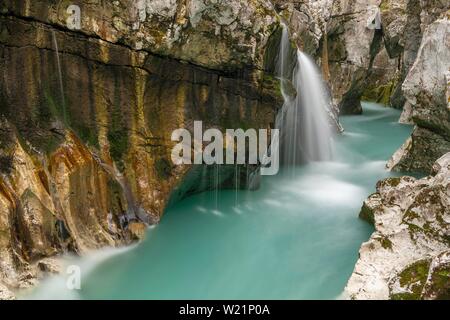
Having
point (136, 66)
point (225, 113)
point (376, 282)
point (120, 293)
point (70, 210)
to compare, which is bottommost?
point (120, 293)

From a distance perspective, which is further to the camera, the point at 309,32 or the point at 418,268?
the point at 309,32

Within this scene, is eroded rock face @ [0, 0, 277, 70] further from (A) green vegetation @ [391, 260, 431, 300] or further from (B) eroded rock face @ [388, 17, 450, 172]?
(A) green vegetation @ [391, 260, 431, 300]

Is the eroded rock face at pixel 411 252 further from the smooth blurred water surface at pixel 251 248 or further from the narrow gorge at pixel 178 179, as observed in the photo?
the smooth blurred water surface at pixel 251 248

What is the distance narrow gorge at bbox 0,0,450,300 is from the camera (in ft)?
31.7

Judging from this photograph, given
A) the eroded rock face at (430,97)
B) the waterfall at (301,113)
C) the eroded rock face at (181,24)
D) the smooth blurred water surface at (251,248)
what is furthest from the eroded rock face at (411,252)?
the eroded rock face at (181,24)

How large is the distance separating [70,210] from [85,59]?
12.4 feet

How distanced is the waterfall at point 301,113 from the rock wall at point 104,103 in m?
1.40

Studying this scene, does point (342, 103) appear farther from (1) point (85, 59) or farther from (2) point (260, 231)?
(1) point (85, 59)

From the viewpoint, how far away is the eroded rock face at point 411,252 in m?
7.89

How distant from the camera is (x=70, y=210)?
10906 millimetres

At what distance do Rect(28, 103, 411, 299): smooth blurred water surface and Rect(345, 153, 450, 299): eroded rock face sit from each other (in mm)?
899

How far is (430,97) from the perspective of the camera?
14.1 meters

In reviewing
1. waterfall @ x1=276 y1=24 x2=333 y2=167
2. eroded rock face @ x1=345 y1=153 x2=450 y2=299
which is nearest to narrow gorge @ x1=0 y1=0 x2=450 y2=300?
eroded rock face @ x1=345 y1=153 x2=450 y2=299
